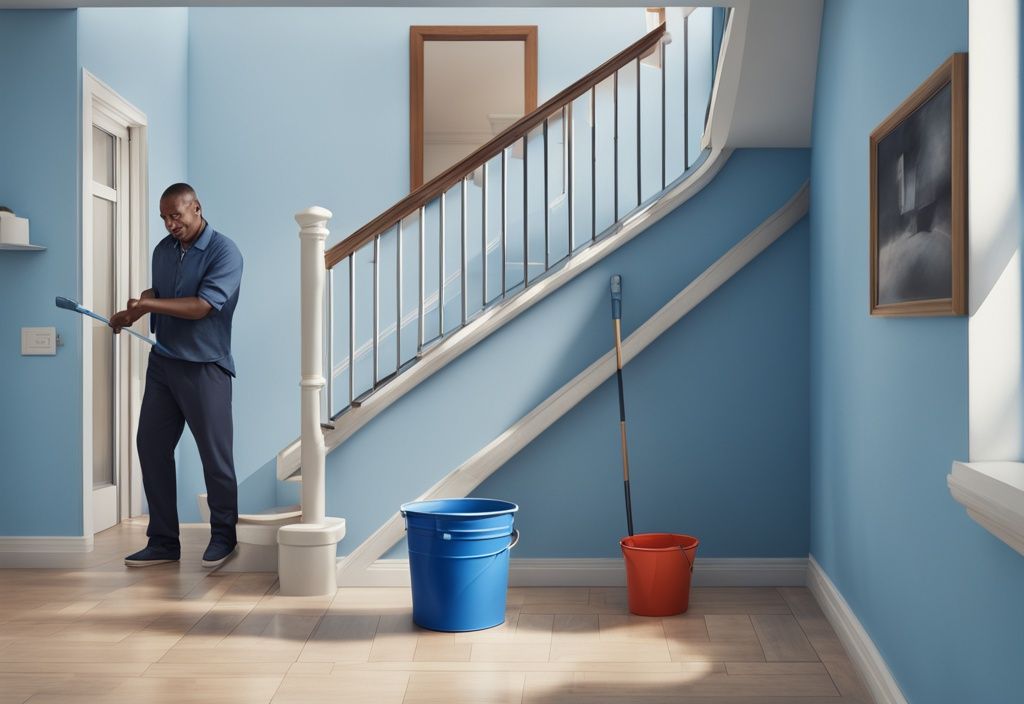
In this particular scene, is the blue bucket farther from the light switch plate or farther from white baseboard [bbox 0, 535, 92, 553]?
the light switch plate

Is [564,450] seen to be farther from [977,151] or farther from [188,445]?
[188,445]

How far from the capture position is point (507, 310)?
151 inches

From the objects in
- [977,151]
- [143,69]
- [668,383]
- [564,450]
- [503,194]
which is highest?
[143,69]

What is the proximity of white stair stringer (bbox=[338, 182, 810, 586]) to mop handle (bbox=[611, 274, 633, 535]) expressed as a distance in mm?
53

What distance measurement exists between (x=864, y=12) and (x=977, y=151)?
111 centimetres

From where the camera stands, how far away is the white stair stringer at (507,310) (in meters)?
3.82

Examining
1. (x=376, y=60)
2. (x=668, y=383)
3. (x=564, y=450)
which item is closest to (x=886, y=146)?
(x=668, y=383)

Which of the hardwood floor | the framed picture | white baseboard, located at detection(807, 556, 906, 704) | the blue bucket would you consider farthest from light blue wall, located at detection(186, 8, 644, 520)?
the framed picture

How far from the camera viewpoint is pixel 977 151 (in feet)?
6.02

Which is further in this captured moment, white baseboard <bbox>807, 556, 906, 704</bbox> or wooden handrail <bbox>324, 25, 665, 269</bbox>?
wooden handrail <bbox>324, 25, 665, 269</bbox>

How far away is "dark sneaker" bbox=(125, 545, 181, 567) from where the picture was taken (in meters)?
4.04

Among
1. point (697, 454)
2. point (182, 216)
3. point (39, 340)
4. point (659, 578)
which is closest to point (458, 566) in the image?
point (659, 578)

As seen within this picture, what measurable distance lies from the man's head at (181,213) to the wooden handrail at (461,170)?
2.01 ft

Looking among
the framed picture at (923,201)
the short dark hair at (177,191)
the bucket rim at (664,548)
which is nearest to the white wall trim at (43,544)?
the short dark hair at (177,191)
